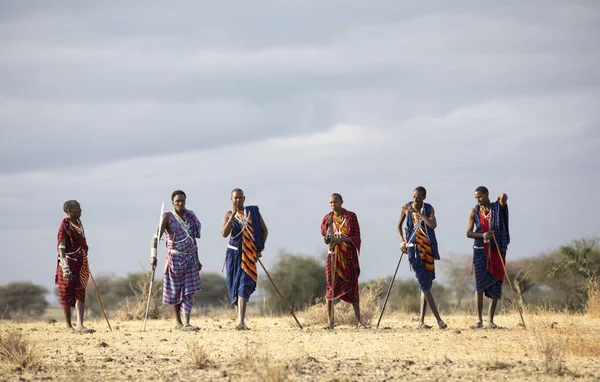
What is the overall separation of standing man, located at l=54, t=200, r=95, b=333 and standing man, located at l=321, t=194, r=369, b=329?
13.5ft

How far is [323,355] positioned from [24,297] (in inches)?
1379

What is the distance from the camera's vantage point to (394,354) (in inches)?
425

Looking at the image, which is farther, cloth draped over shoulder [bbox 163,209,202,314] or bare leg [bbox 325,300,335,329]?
cloth draped over shoulder [bbox 163,209,202,314]

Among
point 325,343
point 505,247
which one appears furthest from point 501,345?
point 505,247

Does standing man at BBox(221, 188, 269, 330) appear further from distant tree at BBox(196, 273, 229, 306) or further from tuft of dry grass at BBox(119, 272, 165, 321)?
distant tree at BBox(196, 273, 229, 306)

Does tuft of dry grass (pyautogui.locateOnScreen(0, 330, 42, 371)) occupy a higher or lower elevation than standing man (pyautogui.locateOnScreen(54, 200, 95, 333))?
lower

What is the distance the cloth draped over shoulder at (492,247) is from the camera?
1446 centimetres

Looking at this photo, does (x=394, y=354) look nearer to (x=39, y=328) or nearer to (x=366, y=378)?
(x=366, y=378)

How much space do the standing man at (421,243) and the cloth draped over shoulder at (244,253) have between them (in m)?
2.46

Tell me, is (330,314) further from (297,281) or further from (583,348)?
(297,281)

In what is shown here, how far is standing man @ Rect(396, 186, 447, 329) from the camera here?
14.4 meters

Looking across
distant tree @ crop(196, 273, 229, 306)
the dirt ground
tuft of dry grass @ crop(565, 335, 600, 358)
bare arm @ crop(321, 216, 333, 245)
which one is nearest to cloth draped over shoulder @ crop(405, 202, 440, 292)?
the dirt ground

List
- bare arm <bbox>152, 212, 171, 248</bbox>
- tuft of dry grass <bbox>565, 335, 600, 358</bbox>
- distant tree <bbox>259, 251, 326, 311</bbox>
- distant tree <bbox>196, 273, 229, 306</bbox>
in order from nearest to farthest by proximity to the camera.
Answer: tuft of dry grass <bbox>565, 335, 600, 358</bbox> < bare arm <bbox>152, 212, 171, 248</bbox> < distant tree <bbox>259, 251, 326, 311</bbox> < distant tree <bbox>196, 273, 229, 306</bbox>

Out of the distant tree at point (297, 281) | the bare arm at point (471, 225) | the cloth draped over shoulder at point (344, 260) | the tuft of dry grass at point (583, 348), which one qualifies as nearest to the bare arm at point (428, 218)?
the bare arm at point (471, 225)
